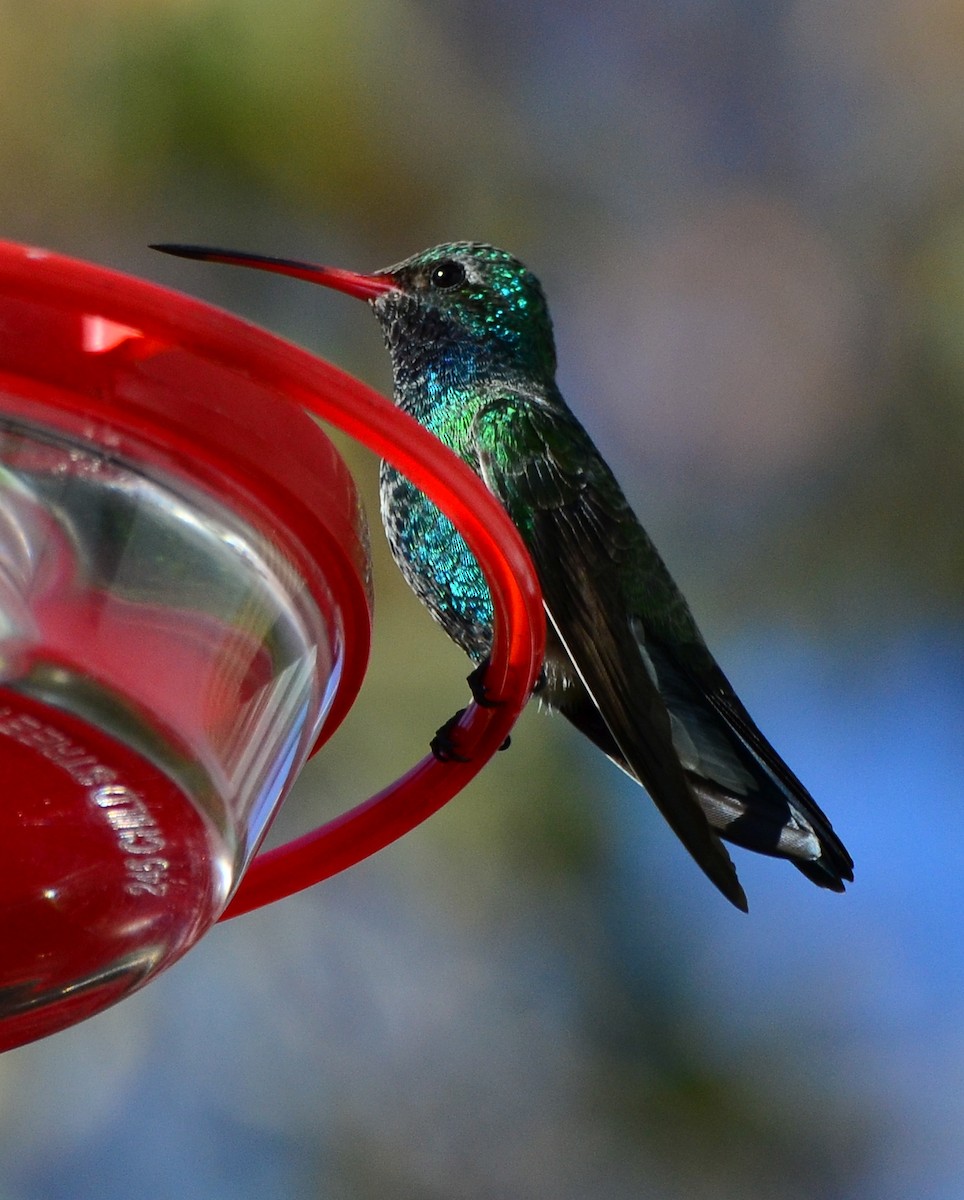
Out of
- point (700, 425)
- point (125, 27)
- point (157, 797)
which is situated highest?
point (125, 27)

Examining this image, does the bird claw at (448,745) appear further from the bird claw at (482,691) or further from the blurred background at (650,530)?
the blurred background at (650,530)

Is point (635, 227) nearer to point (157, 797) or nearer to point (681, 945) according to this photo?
Answer: point (681, 945)

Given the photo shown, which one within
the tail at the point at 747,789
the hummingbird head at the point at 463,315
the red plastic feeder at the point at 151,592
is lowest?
the red plastic feeder at the point at 151,592

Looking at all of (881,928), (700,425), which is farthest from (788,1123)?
(700,425)

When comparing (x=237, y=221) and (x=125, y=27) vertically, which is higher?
(x=125, y=27)

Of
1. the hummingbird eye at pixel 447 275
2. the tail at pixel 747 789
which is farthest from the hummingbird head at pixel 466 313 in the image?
the tail at pixel 747 789

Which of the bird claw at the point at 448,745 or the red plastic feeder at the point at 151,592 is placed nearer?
the red plastic feeder at the point at 151,592

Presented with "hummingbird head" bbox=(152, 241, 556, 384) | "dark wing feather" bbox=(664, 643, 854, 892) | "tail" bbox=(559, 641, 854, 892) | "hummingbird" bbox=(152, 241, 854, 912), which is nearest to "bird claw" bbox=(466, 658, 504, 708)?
"hummingbird" bbox=(152, 241, 854, 912)
